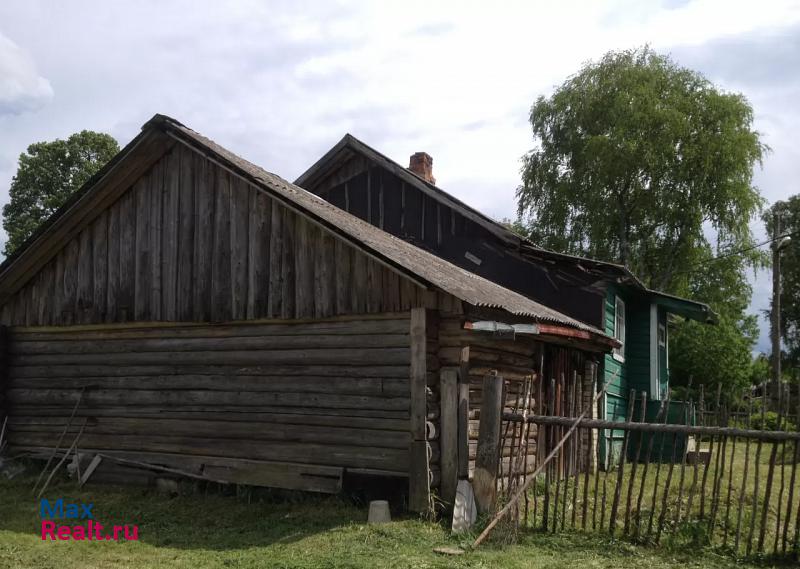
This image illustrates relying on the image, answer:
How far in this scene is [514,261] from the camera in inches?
650

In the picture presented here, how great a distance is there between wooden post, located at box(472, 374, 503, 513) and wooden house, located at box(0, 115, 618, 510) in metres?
0.49

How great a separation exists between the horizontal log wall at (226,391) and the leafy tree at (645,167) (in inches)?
811

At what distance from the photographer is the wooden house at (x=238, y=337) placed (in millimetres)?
9953

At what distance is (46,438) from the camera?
Result: 13.3m

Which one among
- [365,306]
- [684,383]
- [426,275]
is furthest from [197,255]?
[684,383]

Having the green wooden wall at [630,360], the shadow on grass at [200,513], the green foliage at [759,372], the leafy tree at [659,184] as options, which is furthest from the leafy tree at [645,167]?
the shadow on grass at [200,513]

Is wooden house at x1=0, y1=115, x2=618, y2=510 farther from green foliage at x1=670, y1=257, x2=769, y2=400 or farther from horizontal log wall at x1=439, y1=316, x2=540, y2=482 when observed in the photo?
green foliage at x1=670, y1=257, x2=769, y2=400

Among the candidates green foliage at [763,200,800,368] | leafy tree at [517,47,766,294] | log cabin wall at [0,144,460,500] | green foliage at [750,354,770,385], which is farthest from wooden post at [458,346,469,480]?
green foliage at [763,200,800,368]

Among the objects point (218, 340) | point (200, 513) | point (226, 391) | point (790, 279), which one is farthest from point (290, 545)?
point (790, 279)

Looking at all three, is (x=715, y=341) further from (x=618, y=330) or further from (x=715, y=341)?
(x=618, y=330)

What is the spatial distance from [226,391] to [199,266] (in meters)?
1.97

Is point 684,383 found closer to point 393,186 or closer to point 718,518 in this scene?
point 393,186

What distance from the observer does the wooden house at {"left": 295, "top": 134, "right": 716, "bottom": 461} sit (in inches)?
634

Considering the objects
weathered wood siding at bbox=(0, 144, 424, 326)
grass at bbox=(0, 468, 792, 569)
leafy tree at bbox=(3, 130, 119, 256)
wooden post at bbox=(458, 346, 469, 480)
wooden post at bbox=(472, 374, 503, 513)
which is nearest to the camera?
grass at bbox=(0, 468, 792, 569)
